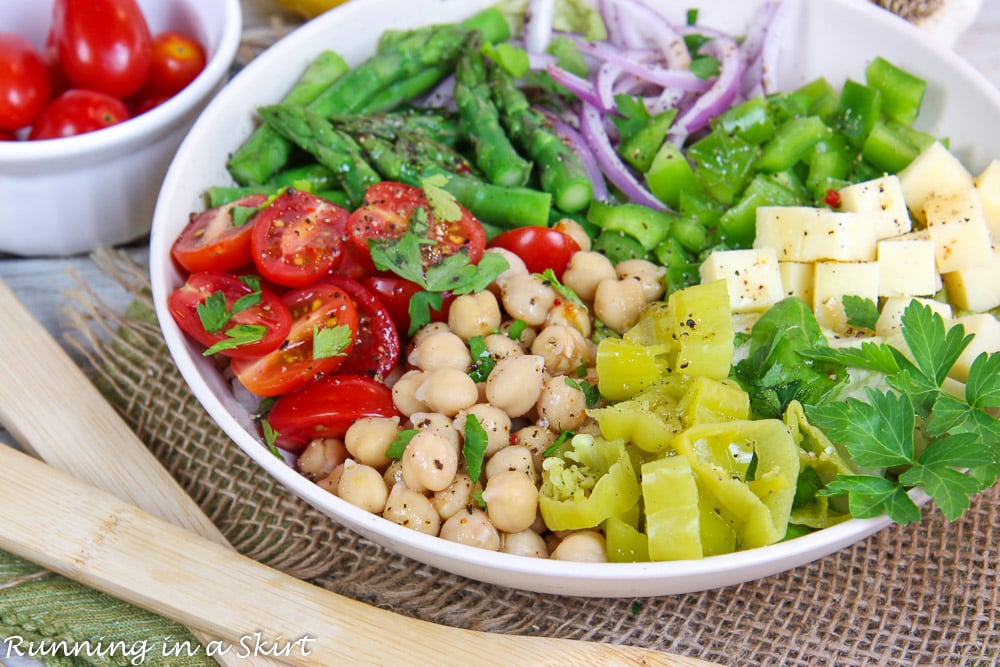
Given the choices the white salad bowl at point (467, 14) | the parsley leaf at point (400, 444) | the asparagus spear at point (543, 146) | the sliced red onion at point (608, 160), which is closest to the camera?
the white salad bowl at point (467, 14)

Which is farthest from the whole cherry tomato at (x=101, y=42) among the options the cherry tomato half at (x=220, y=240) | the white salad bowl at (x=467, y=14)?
the cherry tomato half at (x=220, y=240)

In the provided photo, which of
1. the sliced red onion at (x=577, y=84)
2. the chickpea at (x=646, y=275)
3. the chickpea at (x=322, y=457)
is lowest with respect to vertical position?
the chickpea at (x=322, y=457)

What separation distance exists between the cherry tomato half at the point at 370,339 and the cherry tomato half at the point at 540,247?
50cm

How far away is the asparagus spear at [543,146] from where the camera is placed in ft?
10.2

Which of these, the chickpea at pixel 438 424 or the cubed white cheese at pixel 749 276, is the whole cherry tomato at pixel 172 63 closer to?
the chickpea at pixel 438 424

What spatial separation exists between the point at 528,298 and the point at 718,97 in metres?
1.19

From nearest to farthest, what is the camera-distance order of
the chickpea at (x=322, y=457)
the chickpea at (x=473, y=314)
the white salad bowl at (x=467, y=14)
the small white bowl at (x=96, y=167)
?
the white salad bowl at (x=467, y=14), the chickpea at (x=322, y=457), the chickpea at (x=473, y=314), the small white bowl at (x=96, y=167)

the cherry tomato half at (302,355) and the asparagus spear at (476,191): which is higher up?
the asparagus spear at (476,191)

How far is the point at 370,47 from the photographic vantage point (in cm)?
356

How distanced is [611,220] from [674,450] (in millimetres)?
1062

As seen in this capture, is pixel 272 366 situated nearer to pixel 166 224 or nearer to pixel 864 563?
pixel 166 224

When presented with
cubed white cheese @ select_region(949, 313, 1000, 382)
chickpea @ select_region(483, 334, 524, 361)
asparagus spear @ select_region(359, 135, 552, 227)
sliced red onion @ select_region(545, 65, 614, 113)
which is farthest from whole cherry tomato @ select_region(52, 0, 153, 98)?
cubed white cheese @ select_region(949, 313, 1000, 382)

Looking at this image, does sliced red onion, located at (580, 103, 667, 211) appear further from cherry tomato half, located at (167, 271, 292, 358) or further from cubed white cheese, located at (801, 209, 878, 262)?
cherry tomato half, located at (167, 271, 292, 358)

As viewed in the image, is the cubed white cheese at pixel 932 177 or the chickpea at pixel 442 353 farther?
the cubed white cheese at pixel 932 177
